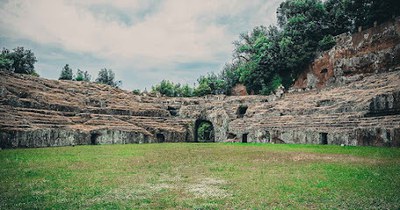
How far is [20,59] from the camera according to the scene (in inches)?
2067

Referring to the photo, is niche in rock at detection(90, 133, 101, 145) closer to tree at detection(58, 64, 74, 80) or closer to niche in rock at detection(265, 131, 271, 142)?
niche in rock at detection(265, 131, 271, 142)

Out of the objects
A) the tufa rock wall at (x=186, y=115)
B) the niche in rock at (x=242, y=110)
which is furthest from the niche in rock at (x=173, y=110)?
the niche in rock at (x=242, y=110)

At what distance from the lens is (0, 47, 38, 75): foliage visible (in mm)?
51372

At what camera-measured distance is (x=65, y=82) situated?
39.1 meters

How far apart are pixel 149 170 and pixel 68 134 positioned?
62.0 ft

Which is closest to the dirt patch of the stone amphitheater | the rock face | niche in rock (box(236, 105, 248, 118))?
the stone amphitheater

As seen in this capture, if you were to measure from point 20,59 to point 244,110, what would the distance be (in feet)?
136

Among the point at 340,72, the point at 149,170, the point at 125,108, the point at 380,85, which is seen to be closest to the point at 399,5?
the point at 340,72

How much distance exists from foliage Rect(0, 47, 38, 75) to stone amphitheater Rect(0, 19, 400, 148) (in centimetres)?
1961

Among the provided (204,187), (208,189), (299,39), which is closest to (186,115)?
(299,39)

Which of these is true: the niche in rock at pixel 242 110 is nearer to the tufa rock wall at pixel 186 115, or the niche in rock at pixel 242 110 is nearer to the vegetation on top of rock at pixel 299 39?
the tufa rock wall at pixel 186 115

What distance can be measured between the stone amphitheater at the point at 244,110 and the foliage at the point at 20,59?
1961 cm

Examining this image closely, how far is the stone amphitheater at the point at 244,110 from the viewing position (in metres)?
23.0

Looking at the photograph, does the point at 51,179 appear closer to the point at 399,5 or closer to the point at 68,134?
the point at 68,134
